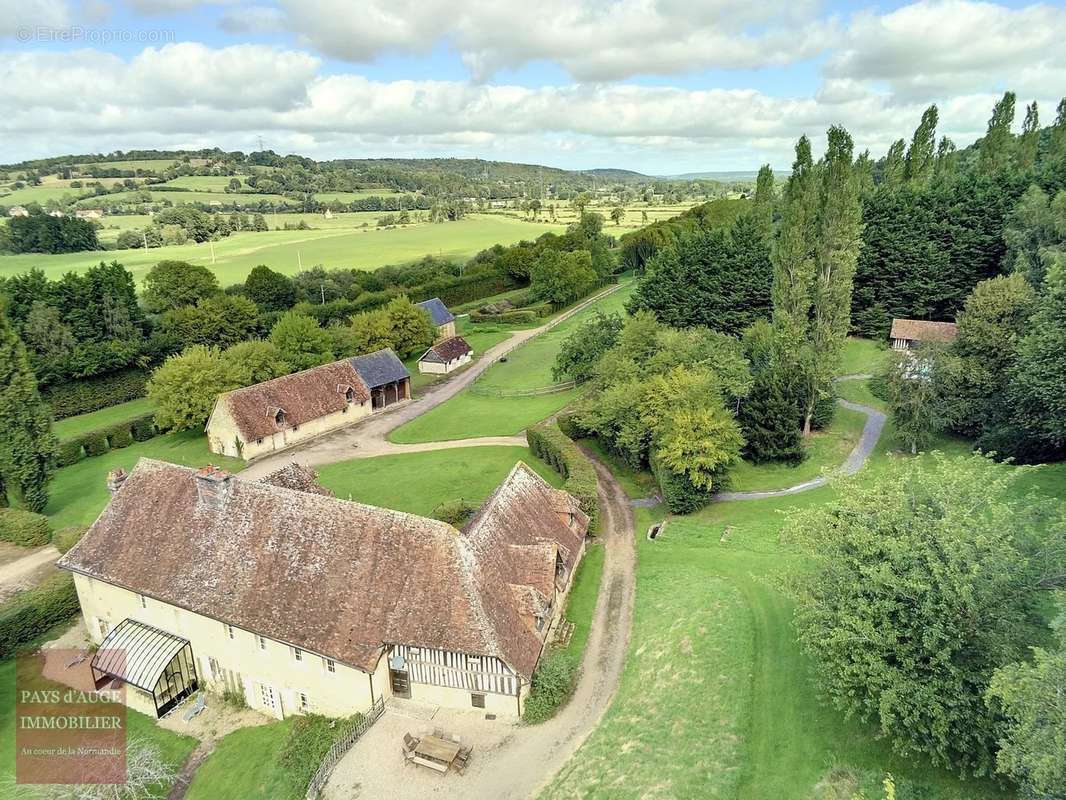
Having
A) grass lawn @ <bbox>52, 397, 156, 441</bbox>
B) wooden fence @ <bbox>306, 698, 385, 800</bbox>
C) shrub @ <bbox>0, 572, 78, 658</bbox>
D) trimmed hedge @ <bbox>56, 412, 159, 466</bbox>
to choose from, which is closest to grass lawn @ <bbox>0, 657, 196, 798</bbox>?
shrub @ <bbox>0, 572, 78, 658</bbox>

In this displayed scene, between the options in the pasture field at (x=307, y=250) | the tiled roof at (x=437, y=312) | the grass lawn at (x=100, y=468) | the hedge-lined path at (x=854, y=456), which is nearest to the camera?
the hedge-lined path at (x=854, y=456)

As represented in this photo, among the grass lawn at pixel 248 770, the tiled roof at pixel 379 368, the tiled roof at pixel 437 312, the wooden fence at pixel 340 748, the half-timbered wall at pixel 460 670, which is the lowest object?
the grass lawn at pixel 248 770

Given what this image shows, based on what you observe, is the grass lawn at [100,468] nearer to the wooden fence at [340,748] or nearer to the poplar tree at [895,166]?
the wooden fence at [340,748]

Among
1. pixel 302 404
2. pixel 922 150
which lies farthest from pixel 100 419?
pixel 922 150

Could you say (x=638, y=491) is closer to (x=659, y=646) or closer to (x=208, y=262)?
(x=659, y=646)

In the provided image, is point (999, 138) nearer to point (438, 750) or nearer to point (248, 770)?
point (438, 750)

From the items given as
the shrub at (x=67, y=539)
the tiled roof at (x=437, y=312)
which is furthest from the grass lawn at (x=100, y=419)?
the tiled roof at (x=437, y=312)

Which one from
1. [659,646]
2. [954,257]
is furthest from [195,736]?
[954,257]

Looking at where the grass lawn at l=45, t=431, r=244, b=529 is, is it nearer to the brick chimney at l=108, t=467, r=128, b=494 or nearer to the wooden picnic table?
the brick chimney at l=108, t=467, r=128, b=494
